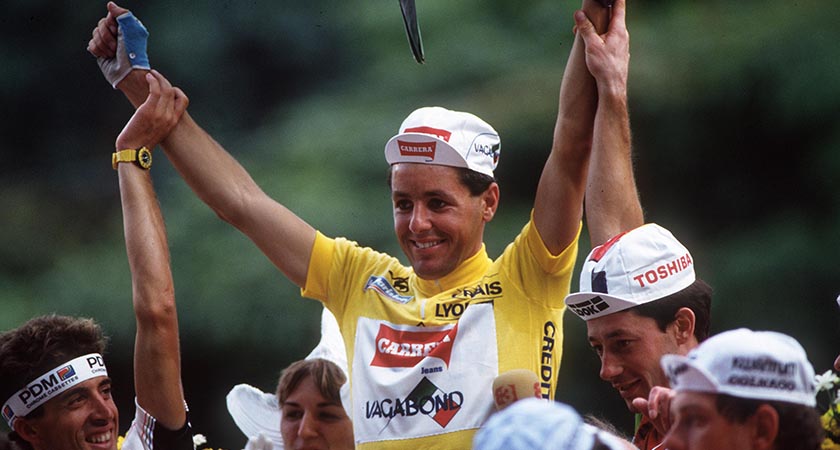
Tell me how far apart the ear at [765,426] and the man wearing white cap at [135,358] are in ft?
6.44

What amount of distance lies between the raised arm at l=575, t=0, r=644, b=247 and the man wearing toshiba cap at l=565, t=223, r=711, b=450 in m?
0.34

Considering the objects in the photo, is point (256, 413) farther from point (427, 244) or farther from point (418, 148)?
point (418, 148)

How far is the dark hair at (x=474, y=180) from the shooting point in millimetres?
4199

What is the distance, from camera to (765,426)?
2668 millimetres

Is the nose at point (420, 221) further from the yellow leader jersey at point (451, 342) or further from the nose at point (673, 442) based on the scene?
the nose at point (673, 442)

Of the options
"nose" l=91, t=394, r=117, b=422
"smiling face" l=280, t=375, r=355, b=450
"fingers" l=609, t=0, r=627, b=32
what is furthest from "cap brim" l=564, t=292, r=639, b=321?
"nose" l=91, t=394, r=117, b=422

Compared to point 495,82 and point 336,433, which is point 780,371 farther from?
point 495,82

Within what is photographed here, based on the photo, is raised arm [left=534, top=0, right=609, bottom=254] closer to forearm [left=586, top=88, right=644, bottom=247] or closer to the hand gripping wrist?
forearm [left=586, top=88, right=644, bottom=247]


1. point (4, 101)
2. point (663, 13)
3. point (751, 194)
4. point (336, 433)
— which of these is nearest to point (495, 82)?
point (663, 13)

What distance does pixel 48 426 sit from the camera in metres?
4.42

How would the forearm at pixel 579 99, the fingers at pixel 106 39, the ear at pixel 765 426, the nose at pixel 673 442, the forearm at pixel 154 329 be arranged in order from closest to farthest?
the ear at pixel 765 426 → the nose at pixel 673 442 → the forearm at pixel 579 99 → the forearm at pixel 154 329 → the fingers at pixel 106 39

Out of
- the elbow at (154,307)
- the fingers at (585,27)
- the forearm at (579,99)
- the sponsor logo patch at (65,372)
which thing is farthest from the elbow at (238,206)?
the fingers at (585,27)

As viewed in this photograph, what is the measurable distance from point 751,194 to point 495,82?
5.25ft

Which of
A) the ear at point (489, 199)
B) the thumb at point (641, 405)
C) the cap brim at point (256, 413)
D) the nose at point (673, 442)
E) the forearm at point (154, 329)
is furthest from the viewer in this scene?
the cap brim at point (256, 413)
